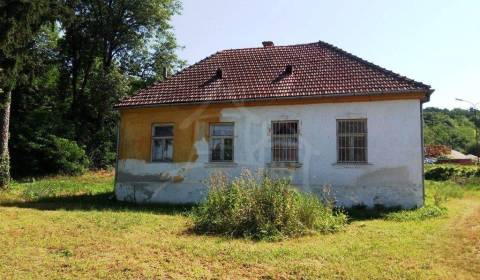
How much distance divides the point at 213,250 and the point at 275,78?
978cm

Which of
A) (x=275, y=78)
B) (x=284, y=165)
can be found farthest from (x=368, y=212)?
(x=275, y=78)

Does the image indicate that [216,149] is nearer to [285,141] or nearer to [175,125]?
[175,125]

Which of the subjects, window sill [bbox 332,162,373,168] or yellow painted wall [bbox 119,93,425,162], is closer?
window sill [bbox 332,162,373,168]


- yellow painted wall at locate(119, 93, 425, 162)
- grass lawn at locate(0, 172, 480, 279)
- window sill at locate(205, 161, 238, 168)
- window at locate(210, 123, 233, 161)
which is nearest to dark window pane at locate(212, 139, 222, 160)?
window at locate(210, 123, 233, 161)

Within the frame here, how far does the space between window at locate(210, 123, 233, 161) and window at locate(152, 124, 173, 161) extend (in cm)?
170

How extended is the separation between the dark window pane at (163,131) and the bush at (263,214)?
6.46m

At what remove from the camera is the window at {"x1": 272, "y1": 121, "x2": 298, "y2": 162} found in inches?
625

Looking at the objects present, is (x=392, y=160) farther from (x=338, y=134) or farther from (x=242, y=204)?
(x=242, y=204)

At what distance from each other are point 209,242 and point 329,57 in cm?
1060

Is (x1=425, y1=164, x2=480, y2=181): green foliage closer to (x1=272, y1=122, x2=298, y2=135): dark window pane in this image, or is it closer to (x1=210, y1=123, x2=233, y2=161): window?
(x1=272, y1=122, x2=298, y2=135): dark window pane

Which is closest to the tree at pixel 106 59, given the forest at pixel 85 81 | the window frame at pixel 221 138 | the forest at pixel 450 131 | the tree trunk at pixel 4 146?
the forest at pixel 85 81

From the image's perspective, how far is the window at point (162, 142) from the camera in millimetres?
17281

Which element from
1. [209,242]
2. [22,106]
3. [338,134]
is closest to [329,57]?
[338,134]

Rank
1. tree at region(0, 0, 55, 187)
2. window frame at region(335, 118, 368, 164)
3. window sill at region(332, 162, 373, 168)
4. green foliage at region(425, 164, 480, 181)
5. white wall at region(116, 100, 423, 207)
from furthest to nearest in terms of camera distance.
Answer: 1. green foliage at region(425, 164, 480, 181)
2. tree at region(0, 0, 55, 187)
3. window frame at region(335, 118, 368, 164)
4. window sill at region(332, 162, 373, 168)
5. white wall at region(116, 100, 423, 207)
